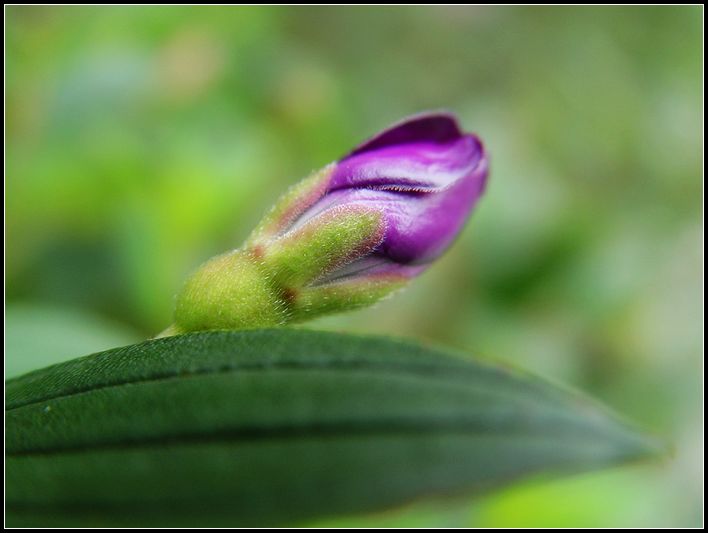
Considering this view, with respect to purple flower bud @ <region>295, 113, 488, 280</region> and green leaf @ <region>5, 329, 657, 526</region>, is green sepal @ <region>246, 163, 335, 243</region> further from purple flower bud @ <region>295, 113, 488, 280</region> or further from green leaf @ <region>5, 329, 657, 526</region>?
green leaf @ <region>5, 329, 657, 526</region>

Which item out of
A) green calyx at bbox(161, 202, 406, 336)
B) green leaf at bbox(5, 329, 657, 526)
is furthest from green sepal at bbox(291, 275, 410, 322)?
green leaf at bbox(5, 329, 657, 526)

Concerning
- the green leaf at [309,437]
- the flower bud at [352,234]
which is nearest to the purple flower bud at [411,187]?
the flower bud at [352,234]

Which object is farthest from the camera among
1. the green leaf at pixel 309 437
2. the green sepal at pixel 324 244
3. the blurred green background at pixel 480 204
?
the blurred green background at pixel 480 204

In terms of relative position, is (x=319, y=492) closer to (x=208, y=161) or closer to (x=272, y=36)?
(x=208, y=161)

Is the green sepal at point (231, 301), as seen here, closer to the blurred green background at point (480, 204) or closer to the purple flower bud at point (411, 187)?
the purple flower bud at point (411, 187)

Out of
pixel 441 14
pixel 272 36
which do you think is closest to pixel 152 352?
pixel 272 36

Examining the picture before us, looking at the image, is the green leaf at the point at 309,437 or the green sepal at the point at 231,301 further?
the green sepal at the point at 231,301
